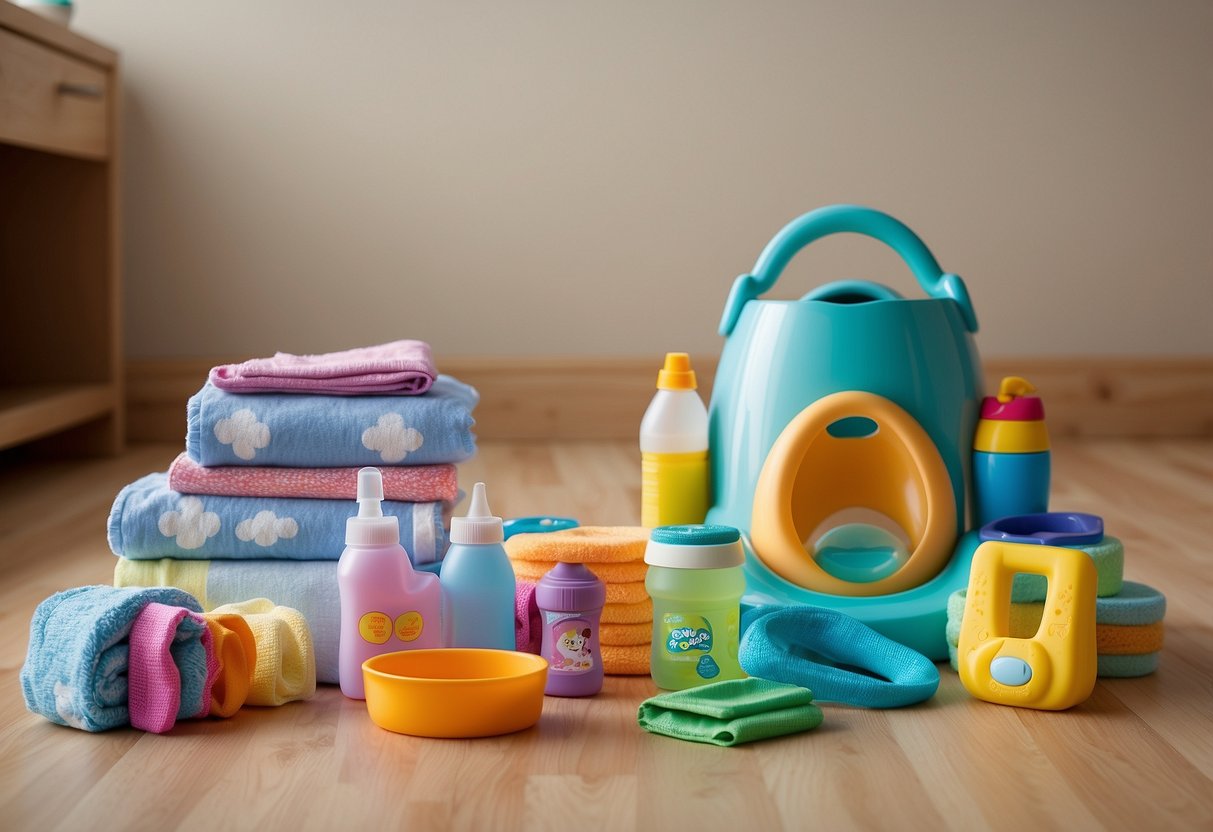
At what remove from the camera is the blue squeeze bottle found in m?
1.27

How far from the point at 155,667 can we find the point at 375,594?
7.9 inches

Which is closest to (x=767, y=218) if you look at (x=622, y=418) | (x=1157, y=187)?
(x=622, y=418)

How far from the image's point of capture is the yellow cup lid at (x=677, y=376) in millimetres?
1575

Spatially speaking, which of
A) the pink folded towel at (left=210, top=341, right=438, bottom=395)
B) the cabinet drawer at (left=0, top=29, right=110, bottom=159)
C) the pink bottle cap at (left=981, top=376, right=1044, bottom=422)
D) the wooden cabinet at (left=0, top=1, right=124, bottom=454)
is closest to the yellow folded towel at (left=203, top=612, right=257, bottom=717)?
the pink folded towel at (left=210, top=341, right=438, bottom=395)

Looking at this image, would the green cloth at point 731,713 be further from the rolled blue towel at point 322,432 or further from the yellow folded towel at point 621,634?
the rolled blue towel at point 322,432

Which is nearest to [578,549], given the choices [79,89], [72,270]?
[79,89]

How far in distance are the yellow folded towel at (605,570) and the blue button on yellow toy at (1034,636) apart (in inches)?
12.3

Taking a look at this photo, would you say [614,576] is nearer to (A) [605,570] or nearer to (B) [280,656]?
(A) [605,570]

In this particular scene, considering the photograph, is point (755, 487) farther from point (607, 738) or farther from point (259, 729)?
point (259, 729)

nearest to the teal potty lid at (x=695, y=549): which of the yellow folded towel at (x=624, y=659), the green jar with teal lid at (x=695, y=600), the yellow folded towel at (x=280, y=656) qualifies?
the green jar with teal lid at (x=695, y=600)

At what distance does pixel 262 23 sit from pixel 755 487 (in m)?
1.89

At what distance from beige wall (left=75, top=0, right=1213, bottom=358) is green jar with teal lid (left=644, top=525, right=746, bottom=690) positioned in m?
1.76

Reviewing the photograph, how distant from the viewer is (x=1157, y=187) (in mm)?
3045

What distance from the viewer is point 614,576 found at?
4.43ft
